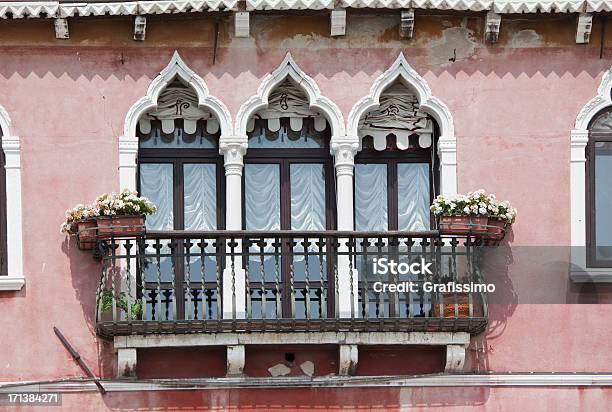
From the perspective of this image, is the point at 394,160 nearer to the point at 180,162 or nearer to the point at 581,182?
the point at 581,182

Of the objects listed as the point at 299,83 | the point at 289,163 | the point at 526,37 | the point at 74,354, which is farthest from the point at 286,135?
the point at 74,354

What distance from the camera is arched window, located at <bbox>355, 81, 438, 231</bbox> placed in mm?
20531

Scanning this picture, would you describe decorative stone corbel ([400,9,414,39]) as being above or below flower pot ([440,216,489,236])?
above

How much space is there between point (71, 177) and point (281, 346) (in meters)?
2.71

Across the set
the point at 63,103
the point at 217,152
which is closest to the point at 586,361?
the point at 217,152

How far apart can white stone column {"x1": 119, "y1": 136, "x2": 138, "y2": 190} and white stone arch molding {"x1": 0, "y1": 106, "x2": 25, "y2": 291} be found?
39.8 inches

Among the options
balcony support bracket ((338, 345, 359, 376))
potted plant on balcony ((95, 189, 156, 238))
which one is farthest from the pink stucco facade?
potted plant on balcony ((95, 189, 156, 238))

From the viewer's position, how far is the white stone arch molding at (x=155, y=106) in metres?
20.1

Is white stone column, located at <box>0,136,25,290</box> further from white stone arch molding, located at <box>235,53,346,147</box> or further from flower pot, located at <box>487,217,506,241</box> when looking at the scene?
flower pot, located at <box>487,217,506,241</box>

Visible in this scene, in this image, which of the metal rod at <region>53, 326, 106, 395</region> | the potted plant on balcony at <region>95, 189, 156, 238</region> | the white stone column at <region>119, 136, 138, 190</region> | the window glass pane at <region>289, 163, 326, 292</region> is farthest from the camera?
the window glass pane at <region>289, 163, 326, 292</region>

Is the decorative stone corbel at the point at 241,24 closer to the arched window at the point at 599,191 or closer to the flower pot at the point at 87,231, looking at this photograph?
the flower pot at the point at 87,231

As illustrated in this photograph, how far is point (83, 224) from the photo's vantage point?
1950 centimetres

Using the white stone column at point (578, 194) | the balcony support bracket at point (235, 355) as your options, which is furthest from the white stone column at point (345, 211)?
the white stone column at point (578, 194)

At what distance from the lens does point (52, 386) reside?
1962cm
